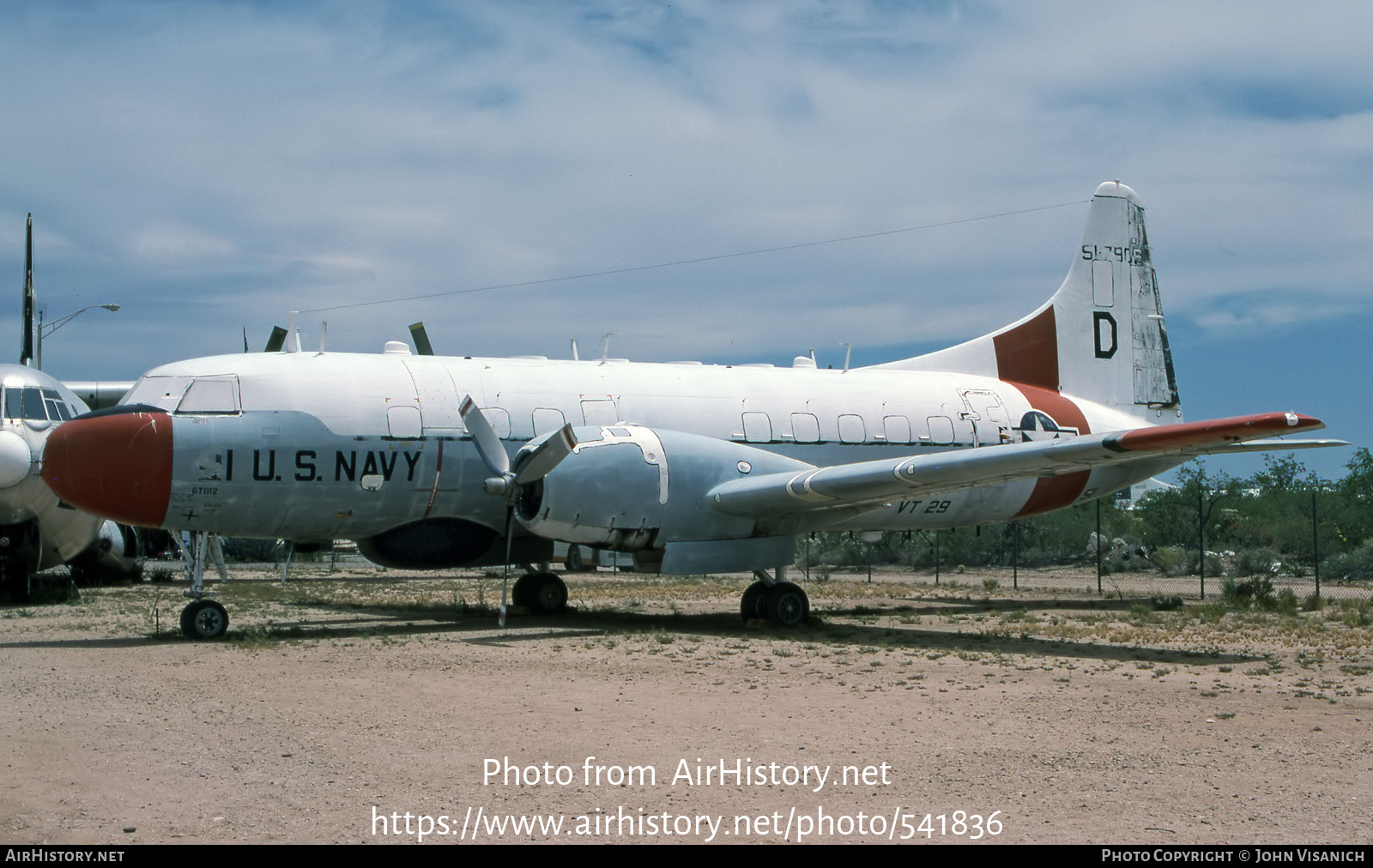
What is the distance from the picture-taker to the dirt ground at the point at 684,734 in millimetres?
5449

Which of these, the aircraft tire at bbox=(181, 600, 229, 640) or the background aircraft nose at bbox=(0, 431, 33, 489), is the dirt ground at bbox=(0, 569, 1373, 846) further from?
the background aircraft nose at bbox=(0, 431, 33, 489)

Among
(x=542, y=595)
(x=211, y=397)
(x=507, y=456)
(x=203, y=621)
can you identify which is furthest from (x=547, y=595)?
(x=211, y=397)

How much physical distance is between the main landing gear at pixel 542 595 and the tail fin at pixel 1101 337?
22.0 feet

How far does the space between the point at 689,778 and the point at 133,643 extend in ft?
28.7

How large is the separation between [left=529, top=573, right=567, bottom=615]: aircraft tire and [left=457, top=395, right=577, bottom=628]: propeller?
2535 mm

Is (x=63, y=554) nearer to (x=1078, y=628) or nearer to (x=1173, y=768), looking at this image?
(x=1078, y=628)

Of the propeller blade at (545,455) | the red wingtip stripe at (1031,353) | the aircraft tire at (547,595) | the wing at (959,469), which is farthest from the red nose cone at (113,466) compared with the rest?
the red wingtip stripe at (1031,353)

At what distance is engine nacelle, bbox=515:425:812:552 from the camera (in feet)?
43.5

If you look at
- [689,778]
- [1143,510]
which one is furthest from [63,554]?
[1143,510]

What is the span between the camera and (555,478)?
13148mm

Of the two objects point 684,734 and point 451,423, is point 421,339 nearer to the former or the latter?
point 451,423

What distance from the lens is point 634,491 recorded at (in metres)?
13.5

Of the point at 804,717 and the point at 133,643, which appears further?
the point at 133,643

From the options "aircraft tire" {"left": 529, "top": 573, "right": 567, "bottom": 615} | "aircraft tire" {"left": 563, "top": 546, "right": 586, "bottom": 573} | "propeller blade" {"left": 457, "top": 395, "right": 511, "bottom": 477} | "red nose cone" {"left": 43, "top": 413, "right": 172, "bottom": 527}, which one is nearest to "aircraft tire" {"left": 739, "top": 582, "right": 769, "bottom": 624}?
"aircraft tire" {"left": 563, "top": 546, "right": 586, "bottom": 573}
